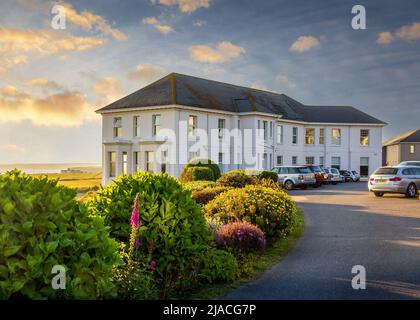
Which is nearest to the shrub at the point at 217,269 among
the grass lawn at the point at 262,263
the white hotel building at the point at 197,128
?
the grass lawn at the point at 262,263

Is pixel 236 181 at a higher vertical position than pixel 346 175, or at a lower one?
higher

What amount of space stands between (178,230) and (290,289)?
78.8 inches

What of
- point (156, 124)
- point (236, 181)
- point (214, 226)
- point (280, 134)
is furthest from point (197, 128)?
point (214, 226)

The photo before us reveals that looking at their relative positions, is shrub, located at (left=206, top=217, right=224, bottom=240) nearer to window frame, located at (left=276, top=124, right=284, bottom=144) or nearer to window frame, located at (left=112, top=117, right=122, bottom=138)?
window frame, located at (left=112, top=117, right=122, bottom=138)

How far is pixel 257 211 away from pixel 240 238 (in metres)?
2.73

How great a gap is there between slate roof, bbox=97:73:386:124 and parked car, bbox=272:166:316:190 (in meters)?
10.6

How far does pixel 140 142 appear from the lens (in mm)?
41344

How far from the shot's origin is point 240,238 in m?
10.3

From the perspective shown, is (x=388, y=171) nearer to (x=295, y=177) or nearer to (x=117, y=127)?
(x=295, y=177)

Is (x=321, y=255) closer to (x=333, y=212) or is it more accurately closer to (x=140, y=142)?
(x=333, y=212)

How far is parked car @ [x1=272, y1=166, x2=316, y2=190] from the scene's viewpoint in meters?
35.0

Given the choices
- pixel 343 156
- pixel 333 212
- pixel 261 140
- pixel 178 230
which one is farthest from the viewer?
pixel 343 156
